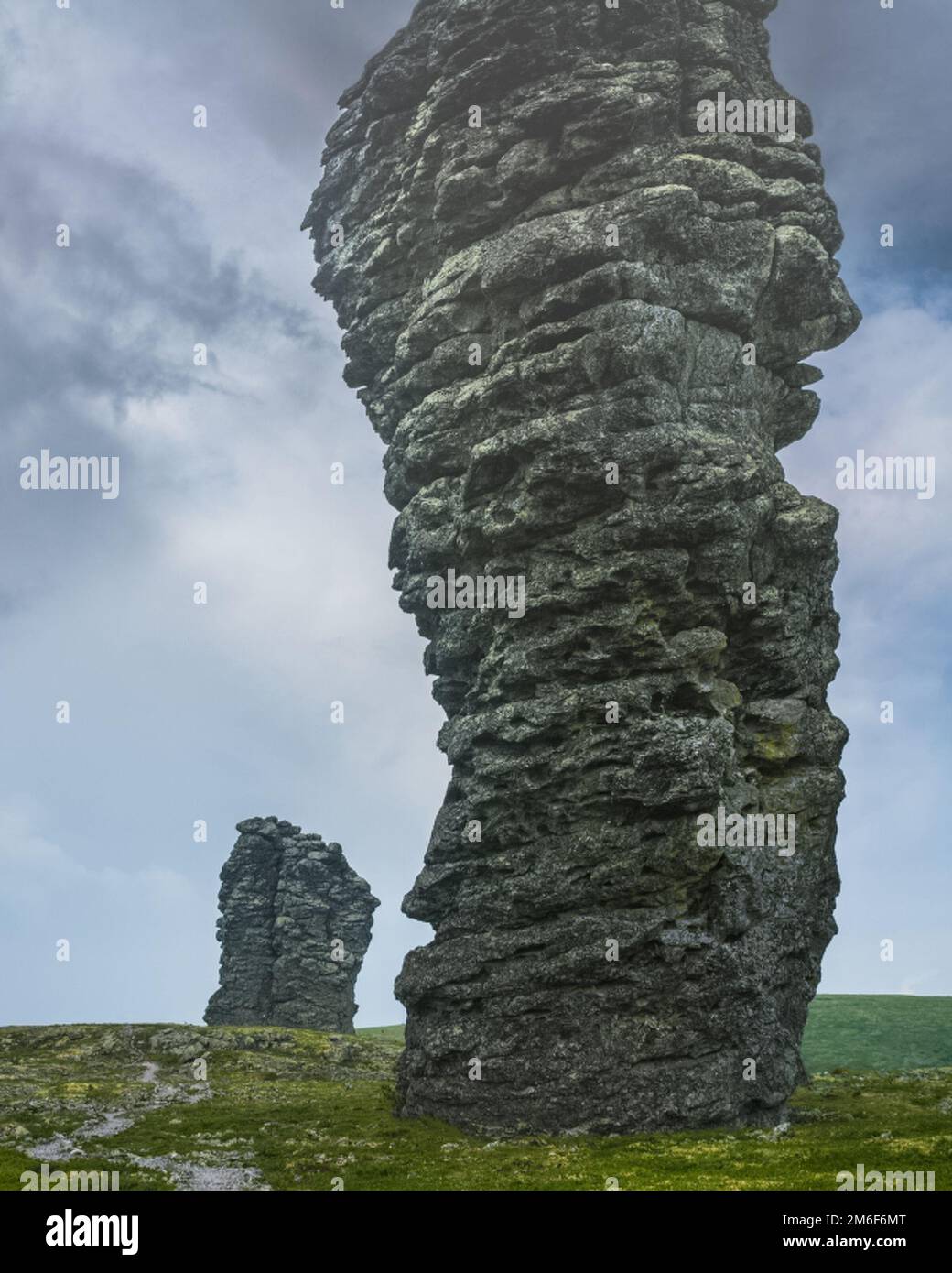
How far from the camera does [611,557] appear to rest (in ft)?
217

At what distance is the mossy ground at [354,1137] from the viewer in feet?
143

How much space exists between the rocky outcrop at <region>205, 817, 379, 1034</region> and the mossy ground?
27.8 m

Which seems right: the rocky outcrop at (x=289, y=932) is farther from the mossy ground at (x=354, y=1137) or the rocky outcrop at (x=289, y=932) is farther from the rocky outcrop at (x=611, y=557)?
the rocky outcrop at (x=611, y=557)

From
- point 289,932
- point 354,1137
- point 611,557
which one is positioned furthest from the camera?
point 289,932

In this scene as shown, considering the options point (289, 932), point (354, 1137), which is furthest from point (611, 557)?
point (289, 932)

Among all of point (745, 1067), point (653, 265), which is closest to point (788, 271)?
point (653, 265)

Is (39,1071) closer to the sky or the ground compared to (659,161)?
closer to the ground

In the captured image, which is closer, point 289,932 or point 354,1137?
point 354,1137

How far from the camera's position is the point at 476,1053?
60219 millimetres

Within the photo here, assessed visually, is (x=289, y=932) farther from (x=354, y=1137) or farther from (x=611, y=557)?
(x=611, y=557)

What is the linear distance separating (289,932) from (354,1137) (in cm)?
7482

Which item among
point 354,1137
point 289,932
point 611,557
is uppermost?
point 611,557
